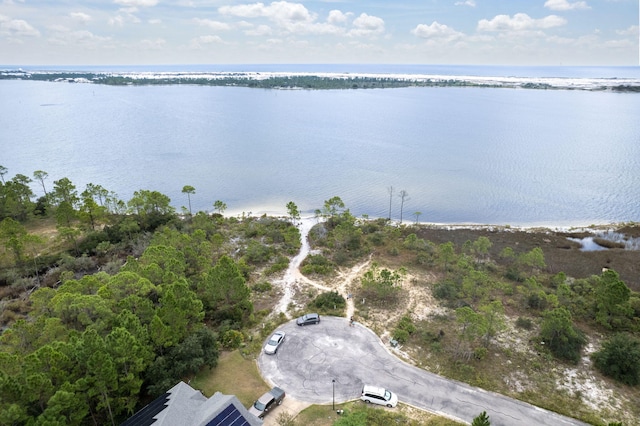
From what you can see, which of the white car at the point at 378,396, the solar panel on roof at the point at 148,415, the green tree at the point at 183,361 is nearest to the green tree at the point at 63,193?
the green tree at the point at 183,361

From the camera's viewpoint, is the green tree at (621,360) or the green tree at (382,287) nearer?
the green tree at (621,360)

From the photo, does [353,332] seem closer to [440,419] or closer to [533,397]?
[440,419]

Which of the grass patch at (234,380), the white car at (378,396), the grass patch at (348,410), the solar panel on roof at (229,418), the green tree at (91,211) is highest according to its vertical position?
the green tree at (91,211)

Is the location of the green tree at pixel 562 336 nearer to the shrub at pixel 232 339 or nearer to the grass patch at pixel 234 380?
the grass patch at pixel 234 380

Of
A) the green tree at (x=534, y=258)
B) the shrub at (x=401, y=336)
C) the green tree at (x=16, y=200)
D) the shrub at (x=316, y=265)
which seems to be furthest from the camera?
the green tree at (x=16, y=200)

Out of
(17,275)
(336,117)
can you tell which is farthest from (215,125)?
(17,275)

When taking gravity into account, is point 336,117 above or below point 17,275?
above

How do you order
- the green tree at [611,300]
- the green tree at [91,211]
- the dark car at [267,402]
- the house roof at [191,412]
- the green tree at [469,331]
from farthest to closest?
the green tree at [91,211] < the green tree at [611,300] < the green tree at [469,331] < the dark car at [267,402] < the house roof at [191,412]
